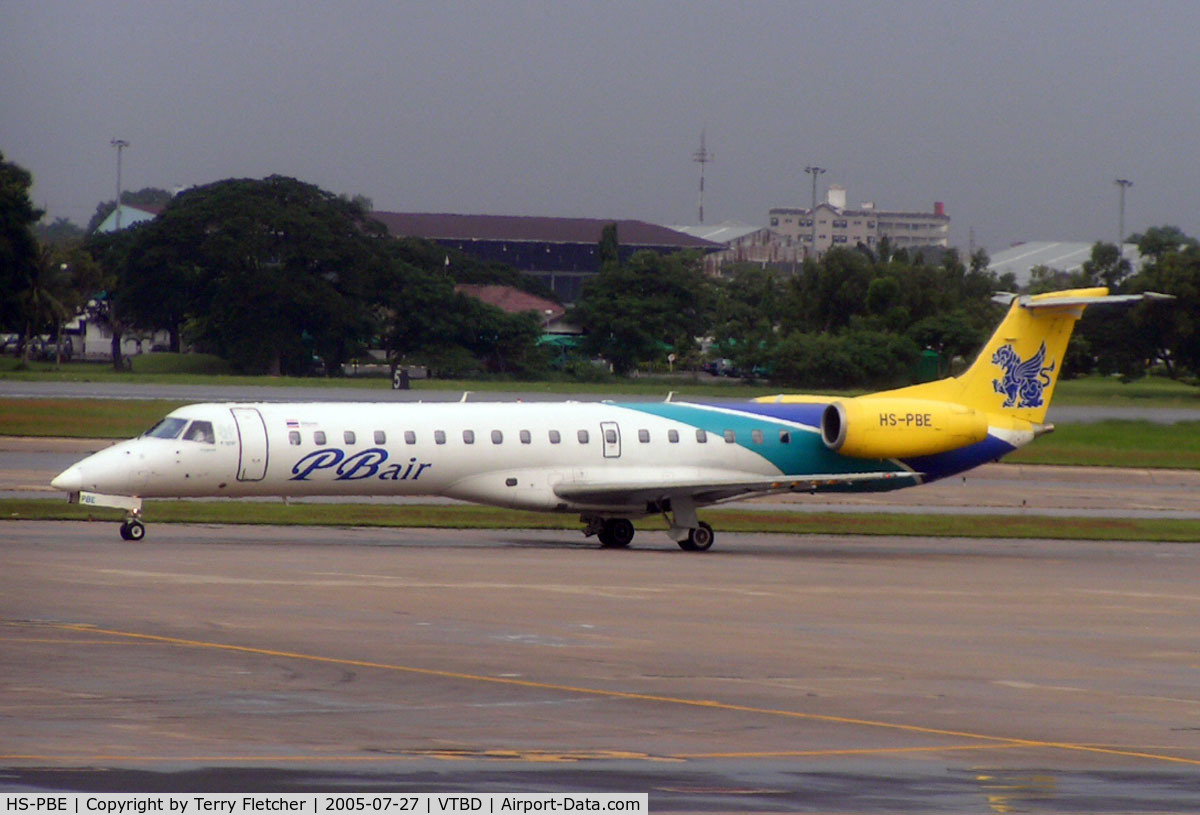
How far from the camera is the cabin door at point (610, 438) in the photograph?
32.6 meters

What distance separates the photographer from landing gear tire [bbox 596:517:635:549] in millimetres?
33219

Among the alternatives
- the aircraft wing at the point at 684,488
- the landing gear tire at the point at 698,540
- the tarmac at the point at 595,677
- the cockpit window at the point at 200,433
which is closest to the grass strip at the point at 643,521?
the landing gear tire at the point at 698,540

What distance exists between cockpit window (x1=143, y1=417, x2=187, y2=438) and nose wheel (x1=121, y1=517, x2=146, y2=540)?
5.45ft

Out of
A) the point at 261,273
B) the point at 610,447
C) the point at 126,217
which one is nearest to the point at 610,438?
the point at 610,447

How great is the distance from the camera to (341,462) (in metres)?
30.5

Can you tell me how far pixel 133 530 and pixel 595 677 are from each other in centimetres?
1447

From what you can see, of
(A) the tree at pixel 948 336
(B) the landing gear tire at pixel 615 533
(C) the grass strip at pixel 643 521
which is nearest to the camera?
→ (B) the landing gear tire at pixel 615 533

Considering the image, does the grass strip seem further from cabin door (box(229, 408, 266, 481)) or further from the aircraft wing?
cabin door (box(229, 408, 266, 481))

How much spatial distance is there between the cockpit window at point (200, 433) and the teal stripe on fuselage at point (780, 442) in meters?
8.21

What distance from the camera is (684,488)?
105 feet

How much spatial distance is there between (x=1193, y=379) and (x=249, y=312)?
45.9m

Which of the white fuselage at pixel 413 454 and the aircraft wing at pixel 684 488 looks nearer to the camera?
the white fuselage at pixel 413 454

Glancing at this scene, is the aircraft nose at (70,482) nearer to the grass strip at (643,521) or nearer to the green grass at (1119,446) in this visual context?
the grass strip at (643,521)

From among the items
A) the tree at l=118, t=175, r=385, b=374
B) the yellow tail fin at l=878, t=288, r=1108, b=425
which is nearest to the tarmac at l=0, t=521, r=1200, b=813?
the yellow tail fin at l=878, t=288, r=1108, b=425
